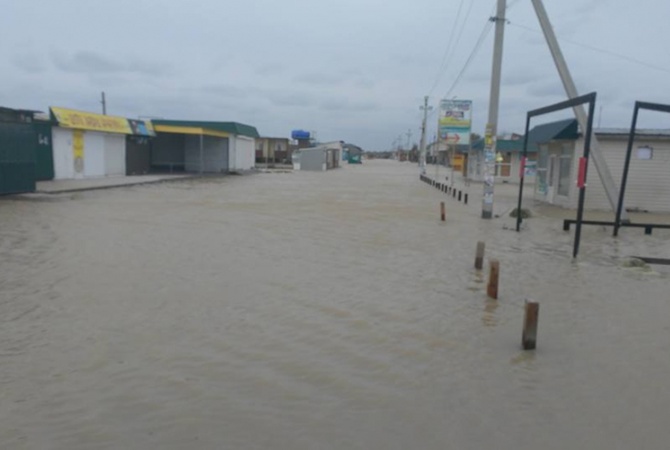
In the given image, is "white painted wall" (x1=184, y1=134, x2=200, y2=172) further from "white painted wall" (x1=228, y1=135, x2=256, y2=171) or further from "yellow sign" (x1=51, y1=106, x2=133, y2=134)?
"yellow sign" (x1=51, y1=106, x2=133, y2=134)

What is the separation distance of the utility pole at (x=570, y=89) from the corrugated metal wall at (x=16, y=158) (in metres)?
19.2

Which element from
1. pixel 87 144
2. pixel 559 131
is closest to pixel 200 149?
pixel 87 144

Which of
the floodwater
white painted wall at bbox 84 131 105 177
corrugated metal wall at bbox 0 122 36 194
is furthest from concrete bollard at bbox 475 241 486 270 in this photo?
white painted wall at bbox 84 131 105 177

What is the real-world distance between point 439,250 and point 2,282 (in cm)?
857

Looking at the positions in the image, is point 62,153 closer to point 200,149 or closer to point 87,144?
point 87,144

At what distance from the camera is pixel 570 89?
750 inches

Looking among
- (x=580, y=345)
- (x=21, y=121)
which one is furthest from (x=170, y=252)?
(x=21, y=121)

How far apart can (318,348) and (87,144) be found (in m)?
29.7

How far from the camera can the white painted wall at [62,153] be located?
2928 centimetres

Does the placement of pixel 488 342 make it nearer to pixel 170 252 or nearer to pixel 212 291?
pixel 212 291

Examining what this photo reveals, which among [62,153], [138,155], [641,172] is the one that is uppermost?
[641,172]

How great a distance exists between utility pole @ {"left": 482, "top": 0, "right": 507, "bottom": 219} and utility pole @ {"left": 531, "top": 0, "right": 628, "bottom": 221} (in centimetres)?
132

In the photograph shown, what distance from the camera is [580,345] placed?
6.66 m

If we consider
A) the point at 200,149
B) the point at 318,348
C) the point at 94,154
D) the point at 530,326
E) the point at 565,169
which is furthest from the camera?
the point at 200,149
